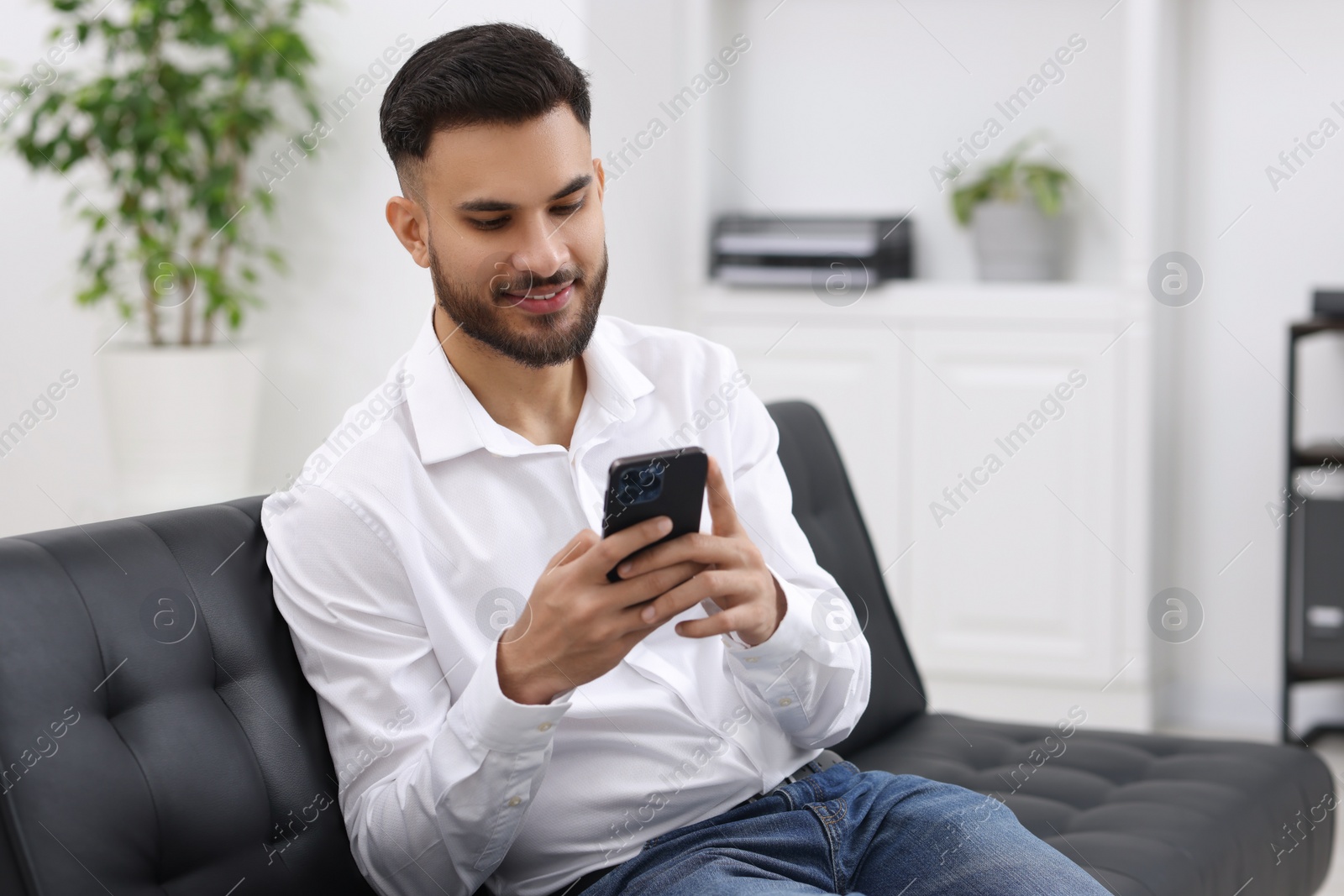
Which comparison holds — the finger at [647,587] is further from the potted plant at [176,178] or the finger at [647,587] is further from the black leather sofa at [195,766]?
the potted plant at [176,178]

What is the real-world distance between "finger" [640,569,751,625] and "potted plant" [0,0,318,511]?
2433mm

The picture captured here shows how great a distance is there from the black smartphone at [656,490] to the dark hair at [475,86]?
38 centimetres

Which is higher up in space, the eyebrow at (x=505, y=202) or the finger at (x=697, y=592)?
the eyebrow at (x=505, y=202)

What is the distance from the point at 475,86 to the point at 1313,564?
2332 mm

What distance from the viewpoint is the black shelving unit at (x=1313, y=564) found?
285cm

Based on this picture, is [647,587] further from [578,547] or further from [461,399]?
[461,399]

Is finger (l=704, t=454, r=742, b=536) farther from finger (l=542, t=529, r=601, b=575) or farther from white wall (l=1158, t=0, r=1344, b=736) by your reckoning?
white wall (l=1158, t=0, r=1344, b=736)

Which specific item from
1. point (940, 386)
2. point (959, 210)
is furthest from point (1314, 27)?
point (940, 386)

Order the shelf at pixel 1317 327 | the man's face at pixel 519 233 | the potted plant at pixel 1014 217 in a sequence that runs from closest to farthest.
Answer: the man's face at pixel 519 233 < the shelf at pixel 1317 327 < the potted plant at pixel 1014 217

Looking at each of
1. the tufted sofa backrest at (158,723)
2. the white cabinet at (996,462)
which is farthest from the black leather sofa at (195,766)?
the white cabinet at (996,462)

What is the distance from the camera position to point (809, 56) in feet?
11.4

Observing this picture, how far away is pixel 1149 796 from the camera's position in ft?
5.35

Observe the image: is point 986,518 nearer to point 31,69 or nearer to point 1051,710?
point 1051,710

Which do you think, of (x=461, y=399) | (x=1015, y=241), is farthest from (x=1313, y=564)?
(x=461, y=399)
